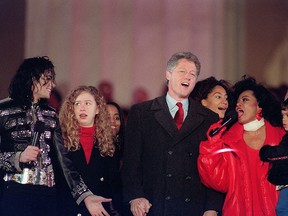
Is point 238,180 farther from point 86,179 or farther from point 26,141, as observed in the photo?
point 26,141

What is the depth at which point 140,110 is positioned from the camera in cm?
412

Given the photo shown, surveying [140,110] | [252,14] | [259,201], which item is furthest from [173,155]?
[252,14]

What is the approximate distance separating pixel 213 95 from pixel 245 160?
82cm

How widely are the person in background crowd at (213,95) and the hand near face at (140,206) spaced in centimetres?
117

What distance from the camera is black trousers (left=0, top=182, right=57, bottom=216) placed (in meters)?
3.90

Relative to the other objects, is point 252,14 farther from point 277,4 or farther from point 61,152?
point 61,152

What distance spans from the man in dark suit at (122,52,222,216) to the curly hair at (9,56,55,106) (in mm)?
692

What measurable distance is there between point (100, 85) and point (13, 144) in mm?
2901

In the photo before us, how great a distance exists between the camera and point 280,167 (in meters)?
3.94

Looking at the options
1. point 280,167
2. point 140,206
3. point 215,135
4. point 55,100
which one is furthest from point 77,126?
point 55,100

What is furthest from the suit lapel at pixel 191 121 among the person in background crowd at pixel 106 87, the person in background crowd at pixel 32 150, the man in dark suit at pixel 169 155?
the person in background crowd at pixel 106 87

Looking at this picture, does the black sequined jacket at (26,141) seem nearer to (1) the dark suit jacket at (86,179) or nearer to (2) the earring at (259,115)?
(1) the dark suit jacket at (86,179)

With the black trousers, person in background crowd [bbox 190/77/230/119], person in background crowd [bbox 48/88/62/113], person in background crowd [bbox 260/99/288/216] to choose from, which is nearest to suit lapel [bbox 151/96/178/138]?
person in background crowd [bbox 260/99/288/216]

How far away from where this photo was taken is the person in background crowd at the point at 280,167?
3.93 metres
